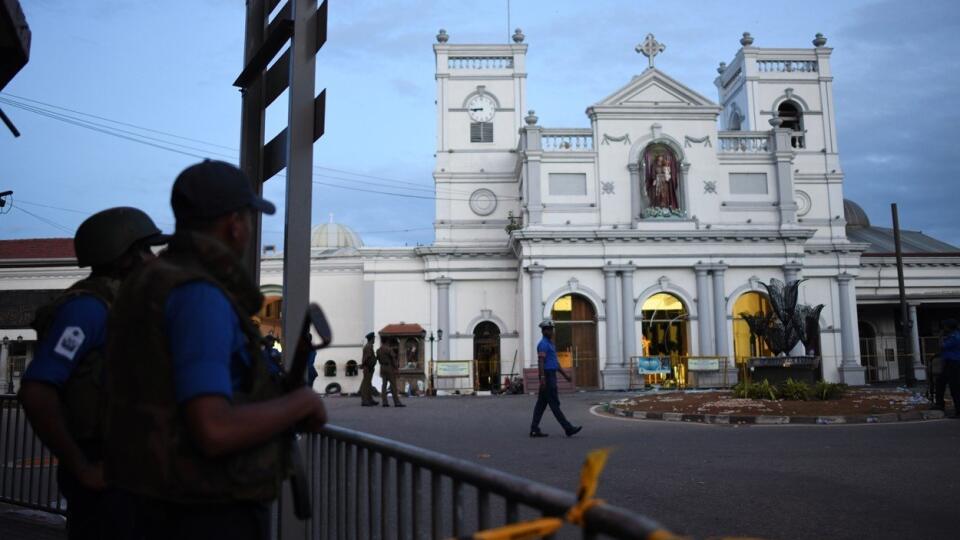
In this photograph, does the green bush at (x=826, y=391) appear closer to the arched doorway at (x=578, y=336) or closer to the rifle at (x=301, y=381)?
the arched doorway at (x=578, y=336)

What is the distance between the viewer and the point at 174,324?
2080mm

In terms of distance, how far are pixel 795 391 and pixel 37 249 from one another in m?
42.0

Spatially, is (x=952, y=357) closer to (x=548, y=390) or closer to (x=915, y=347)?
(x=548, y=390)

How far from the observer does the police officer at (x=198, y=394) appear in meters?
2.03

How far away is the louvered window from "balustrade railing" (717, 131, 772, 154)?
1056cm

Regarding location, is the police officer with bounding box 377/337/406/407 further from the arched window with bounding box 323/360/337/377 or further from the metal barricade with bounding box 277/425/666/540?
the metal barricade with bounding box 277/425/666/540

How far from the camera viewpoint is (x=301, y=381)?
2338mm

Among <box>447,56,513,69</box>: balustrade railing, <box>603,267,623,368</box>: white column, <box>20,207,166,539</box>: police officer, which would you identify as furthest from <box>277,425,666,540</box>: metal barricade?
<box>447,56,513,69</box>: balustrade railing

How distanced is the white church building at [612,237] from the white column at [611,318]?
0.08 metres

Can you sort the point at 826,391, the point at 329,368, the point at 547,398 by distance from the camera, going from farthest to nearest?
1. the point at 329,368
2. the point at 826,391
3. the point at 547,398

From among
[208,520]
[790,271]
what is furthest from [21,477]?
[790,271]

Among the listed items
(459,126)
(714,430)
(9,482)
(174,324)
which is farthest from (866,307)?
(174,324)

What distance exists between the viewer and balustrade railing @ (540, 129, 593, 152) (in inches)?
1350

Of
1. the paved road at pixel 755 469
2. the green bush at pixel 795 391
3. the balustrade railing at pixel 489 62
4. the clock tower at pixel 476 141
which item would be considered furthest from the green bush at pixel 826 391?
the balustrade railing at pixel 489 62
